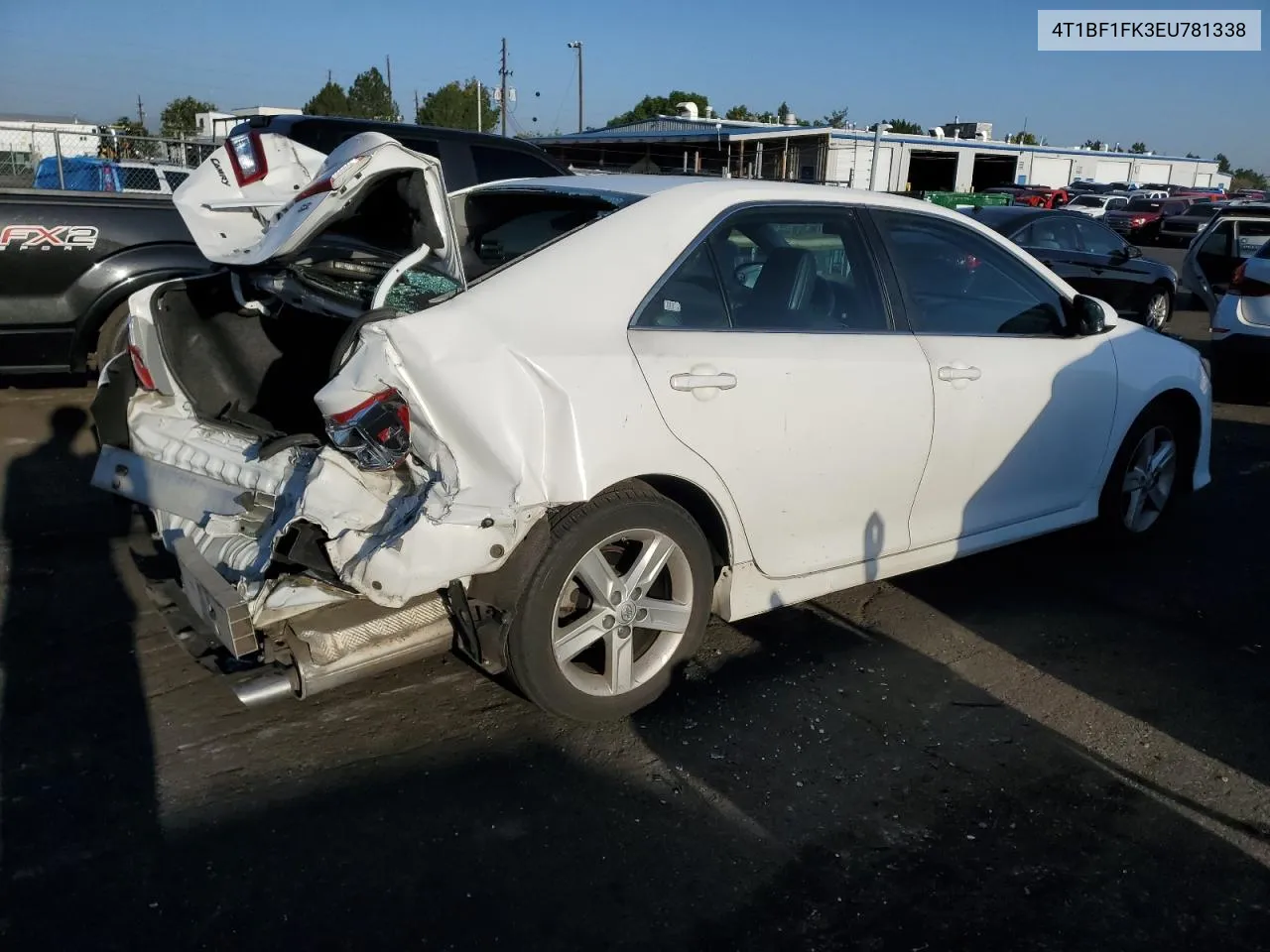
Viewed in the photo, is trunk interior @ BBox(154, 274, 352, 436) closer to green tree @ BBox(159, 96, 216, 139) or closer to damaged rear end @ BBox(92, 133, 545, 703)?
damaged rear end @ BBox(92, 133, 545, 703)

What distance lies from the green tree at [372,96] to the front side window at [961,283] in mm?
69429

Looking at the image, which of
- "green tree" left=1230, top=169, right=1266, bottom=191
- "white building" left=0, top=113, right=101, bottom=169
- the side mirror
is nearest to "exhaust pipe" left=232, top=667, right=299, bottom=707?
the side mirror

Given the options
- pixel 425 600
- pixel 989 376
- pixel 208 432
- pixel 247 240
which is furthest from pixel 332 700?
pixel 989 376

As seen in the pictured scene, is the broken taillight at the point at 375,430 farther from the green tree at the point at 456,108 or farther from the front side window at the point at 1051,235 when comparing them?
the green tree at the point at 456,108

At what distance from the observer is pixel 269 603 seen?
120 inches

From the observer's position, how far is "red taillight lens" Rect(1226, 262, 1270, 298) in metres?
8.65

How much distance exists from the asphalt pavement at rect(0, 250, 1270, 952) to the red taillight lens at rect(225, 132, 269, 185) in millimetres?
1463

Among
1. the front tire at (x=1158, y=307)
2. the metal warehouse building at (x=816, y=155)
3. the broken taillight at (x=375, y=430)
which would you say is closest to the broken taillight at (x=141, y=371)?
the broken taillight at (x=375, y=430)

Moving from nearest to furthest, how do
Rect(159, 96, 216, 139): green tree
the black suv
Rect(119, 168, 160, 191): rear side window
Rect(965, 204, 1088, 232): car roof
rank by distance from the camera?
the black suv → Rect(965, 204, 1088, 232): car roof → Rect(119, 168, 160, 191): rear side window → Rect(159, 96, 216, 139): green tree

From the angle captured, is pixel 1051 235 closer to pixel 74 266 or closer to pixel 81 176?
pixel 74 266

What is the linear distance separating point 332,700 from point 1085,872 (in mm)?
2475

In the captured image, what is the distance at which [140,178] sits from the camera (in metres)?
13.5

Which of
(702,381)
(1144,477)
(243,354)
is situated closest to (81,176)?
(243,354)

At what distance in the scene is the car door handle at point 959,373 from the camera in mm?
3941
